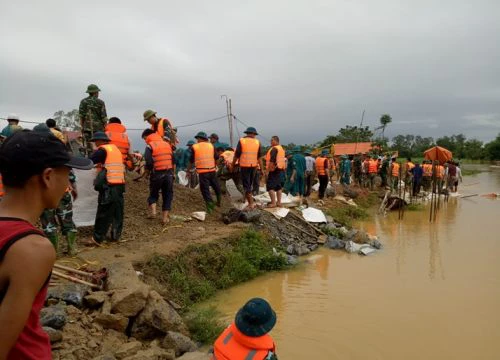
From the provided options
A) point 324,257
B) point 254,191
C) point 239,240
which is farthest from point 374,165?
point 239,240

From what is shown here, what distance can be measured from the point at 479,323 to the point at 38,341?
18.3ft

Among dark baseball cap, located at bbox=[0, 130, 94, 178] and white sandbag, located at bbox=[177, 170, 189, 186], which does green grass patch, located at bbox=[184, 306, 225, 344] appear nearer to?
dark baseball cap, located at bbox=[0, 130, 94, 178]

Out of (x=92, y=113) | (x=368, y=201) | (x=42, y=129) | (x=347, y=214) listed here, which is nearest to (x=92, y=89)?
(x=92, y=113)

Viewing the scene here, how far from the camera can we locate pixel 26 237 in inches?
48.4

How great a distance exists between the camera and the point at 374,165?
62.1 ft

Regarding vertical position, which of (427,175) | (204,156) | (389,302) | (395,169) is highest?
(204,156)

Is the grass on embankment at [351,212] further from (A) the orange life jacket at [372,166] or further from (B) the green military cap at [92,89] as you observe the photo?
(B) the green military cap at [92,89]

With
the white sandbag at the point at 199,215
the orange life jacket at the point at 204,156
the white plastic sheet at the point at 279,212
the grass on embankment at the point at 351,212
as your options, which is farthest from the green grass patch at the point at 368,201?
the orange life jacket at the point at 204,156

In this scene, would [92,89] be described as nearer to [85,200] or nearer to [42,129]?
[85,200]

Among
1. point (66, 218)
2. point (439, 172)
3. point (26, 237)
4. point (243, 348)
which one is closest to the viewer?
point (26, 237)

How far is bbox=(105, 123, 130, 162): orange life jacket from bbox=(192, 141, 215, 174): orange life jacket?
145 cm

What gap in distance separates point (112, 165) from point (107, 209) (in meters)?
0.70

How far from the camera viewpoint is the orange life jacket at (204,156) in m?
7.85

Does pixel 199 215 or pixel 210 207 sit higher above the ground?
pixel 210 207
